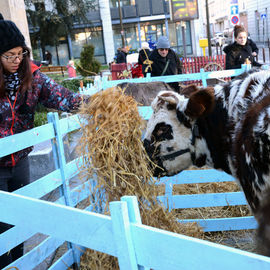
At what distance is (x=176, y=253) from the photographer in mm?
1151

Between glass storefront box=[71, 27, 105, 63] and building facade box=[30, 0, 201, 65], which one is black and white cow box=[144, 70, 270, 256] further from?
glass storefront box=[71, 27, 105, 63]

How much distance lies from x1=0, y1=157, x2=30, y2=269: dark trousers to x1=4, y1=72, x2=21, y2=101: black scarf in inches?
20.7

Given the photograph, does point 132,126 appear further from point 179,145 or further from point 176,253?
point 176,253

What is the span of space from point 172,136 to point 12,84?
128cm

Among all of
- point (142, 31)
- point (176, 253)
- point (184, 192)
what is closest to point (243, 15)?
point (142, 31)

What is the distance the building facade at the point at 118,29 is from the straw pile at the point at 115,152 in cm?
3167

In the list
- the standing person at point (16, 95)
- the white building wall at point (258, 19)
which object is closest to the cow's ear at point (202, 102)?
the standing person at point (16, 95)

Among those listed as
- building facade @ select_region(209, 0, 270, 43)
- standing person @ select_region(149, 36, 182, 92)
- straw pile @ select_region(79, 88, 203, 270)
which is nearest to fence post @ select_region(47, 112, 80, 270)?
straw pile @ select_region(79, 88, 203, 270)

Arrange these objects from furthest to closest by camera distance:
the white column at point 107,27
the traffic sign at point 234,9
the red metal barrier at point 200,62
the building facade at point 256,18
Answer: the building facade at point 256,18
the white column at point 107,27
the red metal barrier at point 200,62
the traffic sign at point 234,9

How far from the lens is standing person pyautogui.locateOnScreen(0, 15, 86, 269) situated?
2684mm

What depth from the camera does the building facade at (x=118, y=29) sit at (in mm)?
33719

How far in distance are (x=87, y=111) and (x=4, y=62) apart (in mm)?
702

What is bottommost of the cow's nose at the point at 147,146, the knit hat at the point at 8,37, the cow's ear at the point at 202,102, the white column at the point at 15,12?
the cow's nose at the point at 147,146

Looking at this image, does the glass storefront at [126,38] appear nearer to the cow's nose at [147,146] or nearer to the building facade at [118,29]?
the building facade at [118,29]
